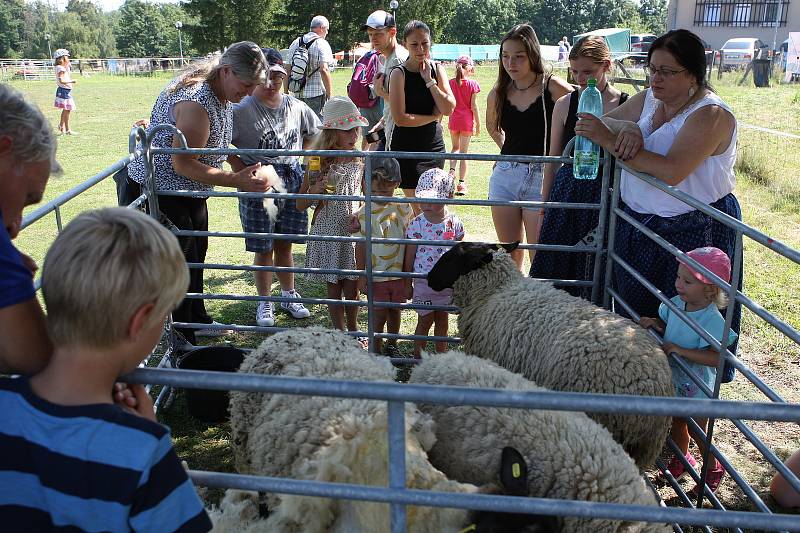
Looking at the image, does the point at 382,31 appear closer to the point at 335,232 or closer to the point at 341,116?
the point at 341,116

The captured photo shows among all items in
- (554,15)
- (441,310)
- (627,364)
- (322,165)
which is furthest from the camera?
Result: (554,15)

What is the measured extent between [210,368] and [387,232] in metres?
1.39

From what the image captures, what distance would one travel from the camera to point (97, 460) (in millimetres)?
1329

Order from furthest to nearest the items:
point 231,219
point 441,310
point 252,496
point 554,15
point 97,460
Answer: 1. point 554,15
2. point 231,219
3. point 441,310
4. point 252,496
5. point 97,460

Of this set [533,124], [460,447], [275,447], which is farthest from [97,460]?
[533,124]

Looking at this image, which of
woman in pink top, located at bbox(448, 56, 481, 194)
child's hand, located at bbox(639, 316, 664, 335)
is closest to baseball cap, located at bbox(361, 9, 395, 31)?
woman in pink top, located at bbox(448, 56, 481, 194)

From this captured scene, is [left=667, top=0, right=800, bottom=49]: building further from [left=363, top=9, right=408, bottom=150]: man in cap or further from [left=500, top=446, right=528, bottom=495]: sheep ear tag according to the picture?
[left=500, top=446, right=528, bottom=495]: sheep ear tag

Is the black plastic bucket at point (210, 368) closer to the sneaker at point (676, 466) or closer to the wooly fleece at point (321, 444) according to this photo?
the wooly fleece at point (321, 444)

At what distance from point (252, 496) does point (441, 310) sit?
2081 mm

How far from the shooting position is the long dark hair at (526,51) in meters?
4.54

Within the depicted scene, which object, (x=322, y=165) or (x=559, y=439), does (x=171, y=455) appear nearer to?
(x=559, y=439)

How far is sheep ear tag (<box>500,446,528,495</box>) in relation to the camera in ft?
6.02

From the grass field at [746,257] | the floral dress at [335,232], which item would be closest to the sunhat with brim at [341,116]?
the floral dress at [335,232]

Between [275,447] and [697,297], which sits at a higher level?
[697,297]
